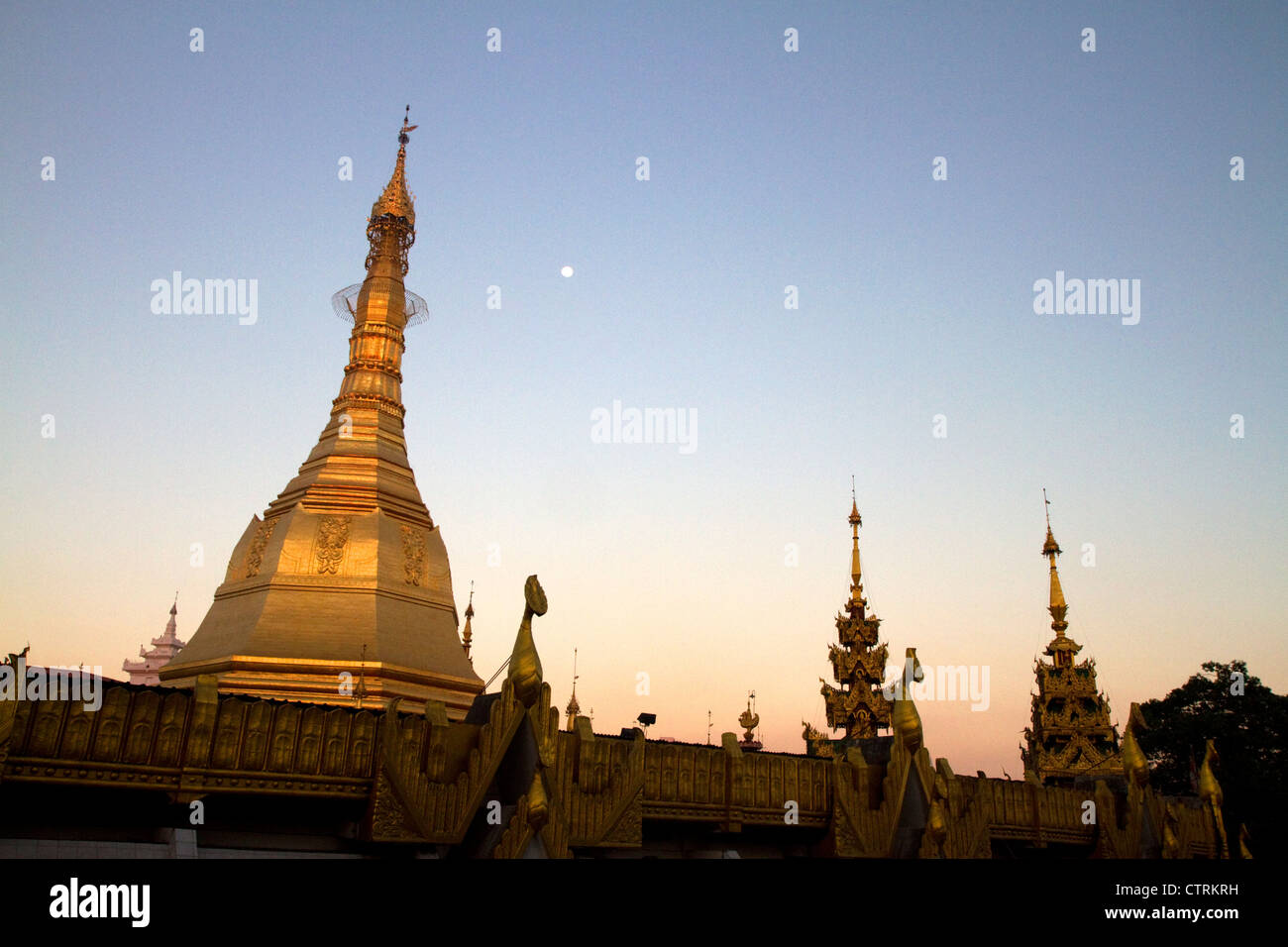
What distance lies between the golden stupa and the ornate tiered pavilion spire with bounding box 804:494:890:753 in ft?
53.3

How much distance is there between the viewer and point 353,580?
31.6m

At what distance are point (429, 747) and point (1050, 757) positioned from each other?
1308 inches

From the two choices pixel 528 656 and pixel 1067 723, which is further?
pixel 1067 723

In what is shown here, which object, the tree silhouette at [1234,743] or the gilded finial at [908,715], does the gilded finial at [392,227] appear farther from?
the tree silhouette at [1234,743]

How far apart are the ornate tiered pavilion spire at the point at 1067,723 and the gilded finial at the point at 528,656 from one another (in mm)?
29881

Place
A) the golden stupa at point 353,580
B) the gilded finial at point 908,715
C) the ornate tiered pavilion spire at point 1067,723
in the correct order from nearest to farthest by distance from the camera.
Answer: the gilded finial at point 908,715 < the golden stupa at point 353,580 < the ornate tiered pavilion spire at point 1067,723

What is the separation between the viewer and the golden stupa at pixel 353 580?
28.4 m

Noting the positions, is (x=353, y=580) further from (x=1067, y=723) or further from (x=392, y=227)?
(x=1067, y=723)

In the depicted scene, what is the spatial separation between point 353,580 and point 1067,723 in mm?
29491

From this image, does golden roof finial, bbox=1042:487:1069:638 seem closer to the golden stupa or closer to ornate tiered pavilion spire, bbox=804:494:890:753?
ornate tiered pavilion spire, bbox=804:494:890:753

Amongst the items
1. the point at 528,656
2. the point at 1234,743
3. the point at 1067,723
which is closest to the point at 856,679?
the point at 1067,723

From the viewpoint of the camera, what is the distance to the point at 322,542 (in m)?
32.4

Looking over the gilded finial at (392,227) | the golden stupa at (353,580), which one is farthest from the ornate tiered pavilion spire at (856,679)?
the gilded finial at (392,227)
